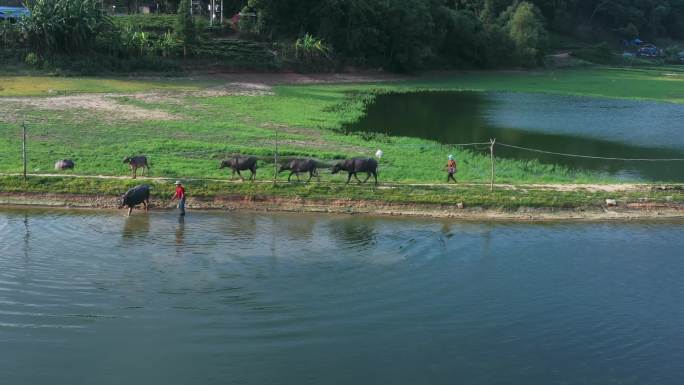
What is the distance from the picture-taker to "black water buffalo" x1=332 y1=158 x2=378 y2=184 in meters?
28.4

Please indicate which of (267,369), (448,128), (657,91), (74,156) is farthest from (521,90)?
(267,369)

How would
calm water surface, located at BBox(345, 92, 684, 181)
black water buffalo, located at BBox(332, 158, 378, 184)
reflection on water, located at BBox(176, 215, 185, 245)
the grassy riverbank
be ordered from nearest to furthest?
reflection on water, located at BBox(176, 215, 185, 245)
the grassy riverbank
black water buffalo, located at BBox(332, 158, 378, 184)
calm water surface, located at BBox(345, 92, 684, 181)

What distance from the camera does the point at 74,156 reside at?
102 feet

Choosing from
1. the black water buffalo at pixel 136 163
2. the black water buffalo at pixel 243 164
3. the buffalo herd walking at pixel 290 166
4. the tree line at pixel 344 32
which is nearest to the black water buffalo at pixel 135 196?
the black water buffalo at pixel 136 163

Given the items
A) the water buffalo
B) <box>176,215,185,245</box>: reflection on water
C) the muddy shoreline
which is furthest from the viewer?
the water buffalo

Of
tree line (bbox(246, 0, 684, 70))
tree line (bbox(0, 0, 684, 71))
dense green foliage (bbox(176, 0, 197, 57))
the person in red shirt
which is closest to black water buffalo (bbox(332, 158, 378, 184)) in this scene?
the person in red shirt

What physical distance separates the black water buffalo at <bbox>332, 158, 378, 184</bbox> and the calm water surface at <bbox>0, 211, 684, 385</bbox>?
14.5 feet

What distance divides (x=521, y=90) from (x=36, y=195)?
2205 inches

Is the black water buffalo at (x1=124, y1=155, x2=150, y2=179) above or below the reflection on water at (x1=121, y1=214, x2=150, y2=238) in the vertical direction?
above

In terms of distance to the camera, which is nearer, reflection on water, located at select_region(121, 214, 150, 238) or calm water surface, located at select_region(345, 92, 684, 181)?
reflection on water, located at select_region(121, 214, 150, 238)

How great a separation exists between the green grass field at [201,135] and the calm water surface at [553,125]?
2593 millimetres

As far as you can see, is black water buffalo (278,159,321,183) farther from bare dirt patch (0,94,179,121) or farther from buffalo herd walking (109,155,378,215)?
bare dirt patch (0,94,179,121)

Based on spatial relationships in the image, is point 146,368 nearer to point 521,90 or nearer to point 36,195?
point 36,195

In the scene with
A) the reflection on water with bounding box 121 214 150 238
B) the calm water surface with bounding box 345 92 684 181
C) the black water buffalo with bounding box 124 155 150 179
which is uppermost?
the calm water surface with bounding box 345 92 684 181
